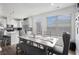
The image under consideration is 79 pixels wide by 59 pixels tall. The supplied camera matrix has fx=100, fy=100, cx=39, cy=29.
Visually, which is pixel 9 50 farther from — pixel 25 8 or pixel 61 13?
pixel 61 13

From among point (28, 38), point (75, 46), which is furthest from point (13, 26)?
point (75, 46)

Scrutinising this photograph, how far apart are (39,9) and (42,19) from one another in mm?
180

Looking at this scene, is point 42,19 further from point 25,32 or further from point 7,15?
point 7,15

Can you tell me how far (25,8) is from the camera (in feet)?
5.62

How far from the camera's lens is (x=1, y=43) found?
1.71m

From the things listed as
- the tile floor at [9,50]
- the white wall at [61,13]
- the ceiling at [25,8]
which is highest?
the ceiling at [25,8]

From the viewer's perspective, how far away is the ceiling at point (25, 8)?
5.54ft

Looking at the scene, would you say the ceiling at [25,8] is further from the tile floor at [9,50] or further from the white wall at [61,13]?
the tile floor at [9,50]

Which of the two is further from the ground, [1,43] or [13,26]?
[13,26]

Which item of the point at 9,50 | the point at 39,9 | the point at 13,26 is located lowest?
the point at 9,50

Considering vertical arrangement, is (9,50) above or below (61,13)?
below

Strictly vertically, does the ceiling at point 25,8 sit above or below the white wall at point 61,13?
above

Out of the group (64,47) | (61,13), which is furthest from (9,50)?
(61,13)

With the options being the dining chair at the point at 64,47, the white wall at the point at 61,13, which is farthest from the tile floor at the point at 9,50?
the dining chair at the point at 64,47
